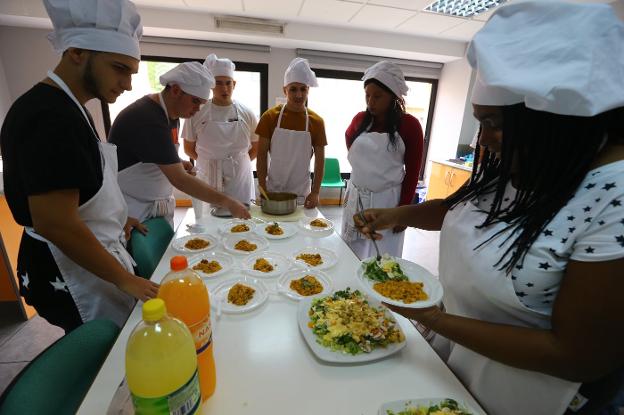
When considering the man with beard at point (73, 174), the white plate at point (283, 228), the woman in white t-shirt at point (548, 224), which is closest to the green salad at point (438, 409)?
the woman in white t-shirt at point (548, 224)

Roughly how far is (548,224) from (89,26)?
140 cm

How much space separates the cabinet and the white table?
366 centimetres

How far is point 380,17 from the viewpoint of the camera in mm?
3375

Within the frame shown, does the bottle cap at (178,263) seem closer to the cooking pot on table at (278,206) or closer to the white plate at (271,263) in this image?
the white plate at (271,263)

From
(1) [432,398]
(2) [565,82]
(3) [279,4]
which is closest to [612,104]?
(2) [565,82]

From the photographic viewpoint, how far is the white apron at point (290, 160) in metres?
2.31

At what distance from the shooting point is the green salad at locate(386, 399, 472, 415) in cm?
63

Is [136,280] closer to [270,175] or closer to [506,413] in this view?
[506,413]

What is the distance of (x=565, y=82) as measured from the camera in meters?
0.56

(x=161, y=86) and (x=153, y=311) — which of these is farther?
(x=161, y=86)

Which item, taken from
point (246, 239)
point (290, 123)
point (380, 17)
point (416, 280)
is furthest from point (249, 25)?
point (416, 280)

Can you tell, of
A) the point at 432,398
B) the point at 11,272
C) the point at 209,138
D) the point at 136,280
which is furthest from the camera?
the point at 209,138

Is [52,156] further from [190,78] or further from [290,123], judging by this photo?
[290,123]

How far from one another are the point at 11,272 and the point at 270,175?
6.19 feet
